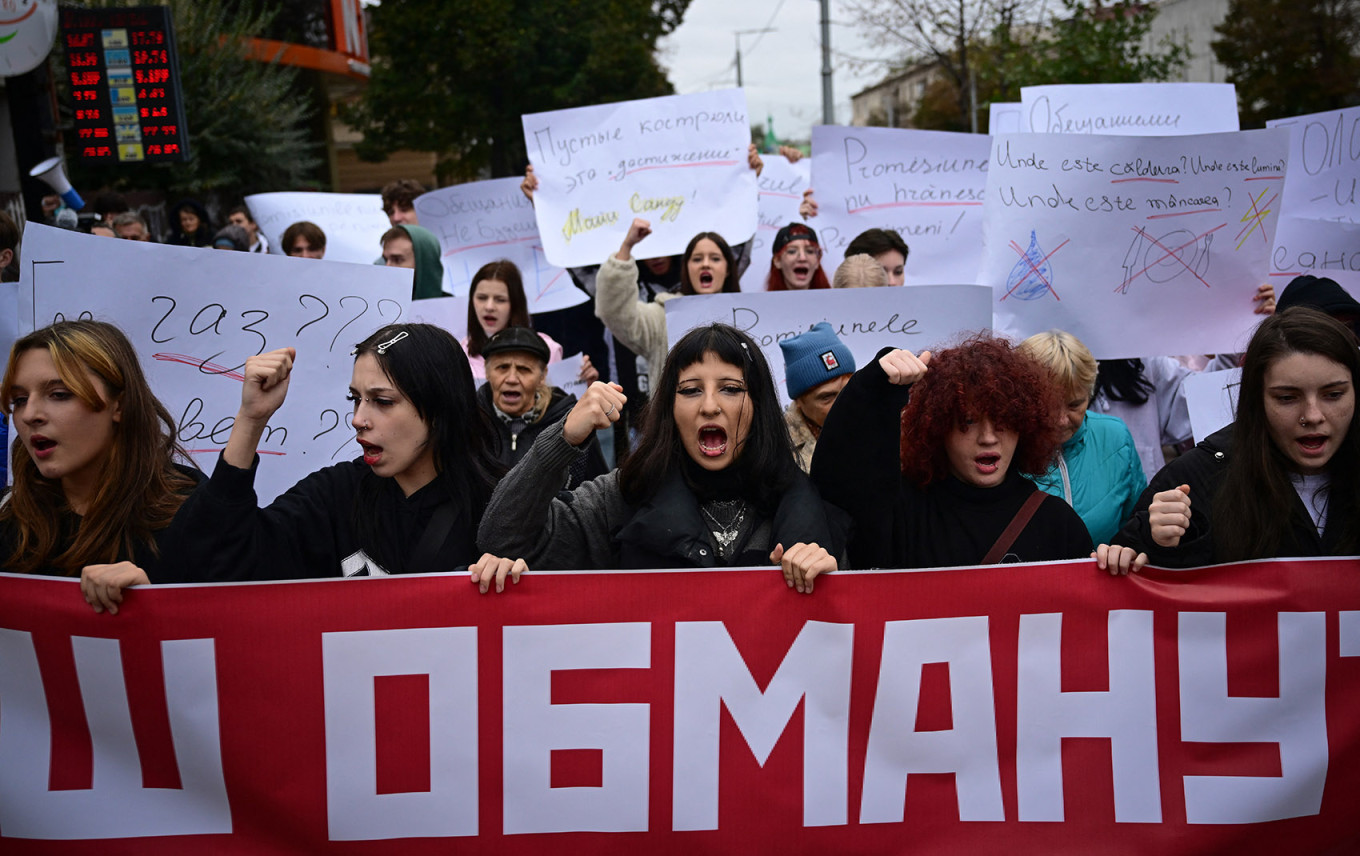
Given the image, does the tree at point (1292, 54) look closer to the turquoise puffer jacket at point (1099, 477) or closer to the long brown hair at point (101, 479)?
the turquoise puffer jacket at point (1099, 477)

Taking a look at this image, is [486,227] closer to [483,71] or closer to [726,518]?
[726,518]

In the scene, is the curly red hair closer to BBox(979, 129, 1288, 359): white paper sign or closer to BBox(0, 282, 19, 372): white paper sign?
BBox(979, 129, 1288, 359): white paper sign

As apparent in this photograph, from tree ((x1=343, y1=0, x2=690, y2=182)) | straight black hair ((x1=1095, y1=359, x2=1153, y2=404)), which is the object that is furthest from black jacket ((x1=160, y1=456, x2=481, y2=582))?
tree ((x1=343, y1=0, x2=690, y2=182))

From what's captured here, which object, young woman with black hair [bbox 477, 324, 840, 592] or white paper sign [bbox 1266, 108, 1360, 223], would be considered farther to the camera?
white paper sign [bbox 1266, 108, 1360, 223]

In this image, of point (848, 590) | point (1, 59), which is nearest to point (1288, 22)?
point (1, 59)

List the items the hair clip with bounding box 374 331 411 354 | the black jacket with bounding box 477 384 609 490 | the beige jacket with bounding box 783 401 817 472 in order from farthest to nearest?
the black jacket with bounding box 477 384 609 490 → the beige jacket with bounding box 783 401 817 472 → the hair clip with bounding box 374 331 411 354

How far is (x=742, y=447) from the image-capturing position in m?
2.78

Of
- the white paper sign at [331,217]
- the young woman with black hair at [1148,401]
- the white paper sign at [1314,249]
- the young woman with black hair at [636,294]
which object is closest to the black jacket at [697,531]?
the young woman with black hair at [636,294]

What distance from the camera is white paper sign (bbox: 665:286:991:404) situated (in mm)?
4301

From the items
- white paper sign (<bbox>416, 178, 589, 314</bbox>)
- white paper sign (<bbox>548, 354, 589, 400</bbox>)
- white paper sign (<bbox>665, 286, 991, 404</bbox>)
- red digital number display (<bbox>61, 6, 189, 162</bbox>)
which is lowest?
white paper sign (<bbox>548, 354, 589, 400</bbox>)

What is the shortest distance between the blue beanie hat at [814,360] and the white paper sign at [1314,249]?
2882mm

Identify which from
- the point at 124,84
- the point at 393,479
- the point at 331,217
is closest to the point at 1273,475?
the point at 393,479

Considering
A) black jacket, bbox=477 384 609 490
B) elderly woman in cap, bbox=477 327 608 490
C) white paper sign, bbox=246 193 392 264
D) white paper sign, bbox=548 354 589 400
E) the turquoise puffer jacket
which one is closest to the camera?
the turquoise puffer jacket

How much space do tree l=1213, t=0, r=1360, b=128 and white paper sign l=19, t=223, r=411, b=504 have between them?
74.9ft
